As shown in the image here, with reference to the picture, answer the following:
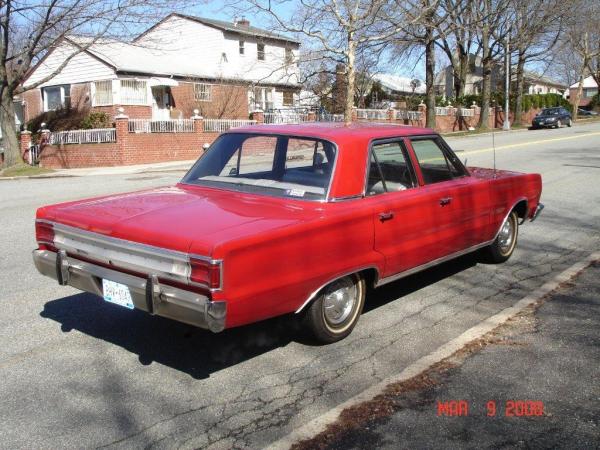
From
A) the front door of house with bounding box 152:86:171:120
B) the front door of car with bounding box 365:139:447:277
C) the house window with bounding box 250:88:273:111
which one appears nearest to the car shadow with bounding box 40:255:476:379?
the front door of car with bounding box 365:139:447:277

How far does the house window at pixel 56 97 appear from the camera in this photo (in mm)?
33750

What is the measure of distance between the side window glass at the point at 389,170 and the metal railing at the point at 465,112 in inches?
1569

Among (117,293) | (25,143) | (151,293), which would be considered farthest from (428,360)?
(25,143)

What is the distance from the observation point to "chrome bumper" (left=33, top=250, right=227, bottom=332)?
370cm

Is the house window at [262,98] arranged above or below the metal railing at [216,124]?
above

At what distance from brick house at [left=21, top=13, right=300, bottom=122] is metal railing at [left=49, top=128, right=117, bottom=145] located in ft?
16.3

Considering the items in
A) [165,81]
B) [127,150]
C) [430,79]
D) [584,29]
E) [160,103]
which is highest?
[584,29]

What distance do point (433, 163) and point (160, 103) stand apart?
30434mm

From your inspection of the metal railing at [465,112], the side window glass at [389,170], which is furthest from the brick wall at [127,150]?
the metal railing at [465,112]

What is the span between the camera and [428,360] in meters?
4.38

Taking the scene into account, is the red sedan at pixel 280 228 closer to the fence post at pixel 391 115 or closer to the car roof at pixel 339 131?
the car roof at pixel 339 131

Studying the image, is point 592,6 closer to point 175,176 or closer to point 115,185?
point 175,176

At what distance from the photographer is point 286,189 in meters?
4.88

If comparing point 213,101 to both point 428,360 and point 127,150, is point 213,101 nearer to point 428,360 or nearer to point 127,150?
point 127,150
